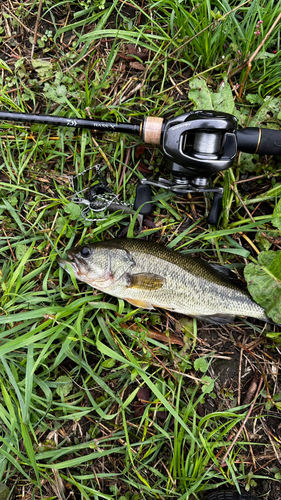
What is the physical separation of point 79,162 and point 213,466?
3.34 meters

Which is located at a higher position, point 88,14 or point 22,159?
point 88,14

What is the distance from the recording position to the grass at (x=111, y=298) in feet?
10.1

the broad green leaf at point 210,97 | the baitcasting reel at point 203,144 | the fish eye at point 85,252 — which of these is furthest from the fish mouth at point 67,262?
the broad green leaf at point 210,97

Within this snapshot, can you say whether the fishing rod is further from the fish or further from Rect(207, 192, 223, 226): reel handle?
the fish

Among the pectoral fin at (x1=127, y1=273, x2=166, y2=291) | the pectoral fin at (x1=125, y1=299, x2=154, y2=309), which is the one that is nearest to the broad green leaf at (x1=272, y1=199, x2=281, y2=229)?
the pectoral fin at (x1=127, y1=273, x2=166, y2=291)

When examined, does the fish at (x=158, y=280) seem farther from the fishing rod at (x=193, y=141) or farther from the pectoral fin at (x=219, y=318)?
the fishing rod at (x=193, y=141)

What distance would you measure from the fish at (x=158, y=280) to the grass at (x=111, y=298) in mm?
208

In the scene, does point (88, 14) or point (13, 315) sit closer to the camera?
point (13, 315)

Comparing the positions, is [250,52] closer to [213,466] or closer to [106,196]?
[106,196]

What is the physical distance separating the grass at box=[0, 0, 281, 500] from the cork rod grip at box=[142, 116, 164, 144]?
1.51ft

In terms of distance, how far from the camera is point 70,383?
3.18 metres

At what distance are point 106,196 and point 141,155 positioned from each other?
0.59 metres

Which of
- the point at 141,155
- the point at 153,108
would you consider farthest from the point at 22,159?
the point at 153,108

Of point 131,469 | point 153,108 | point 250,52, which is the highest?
point 250,52
